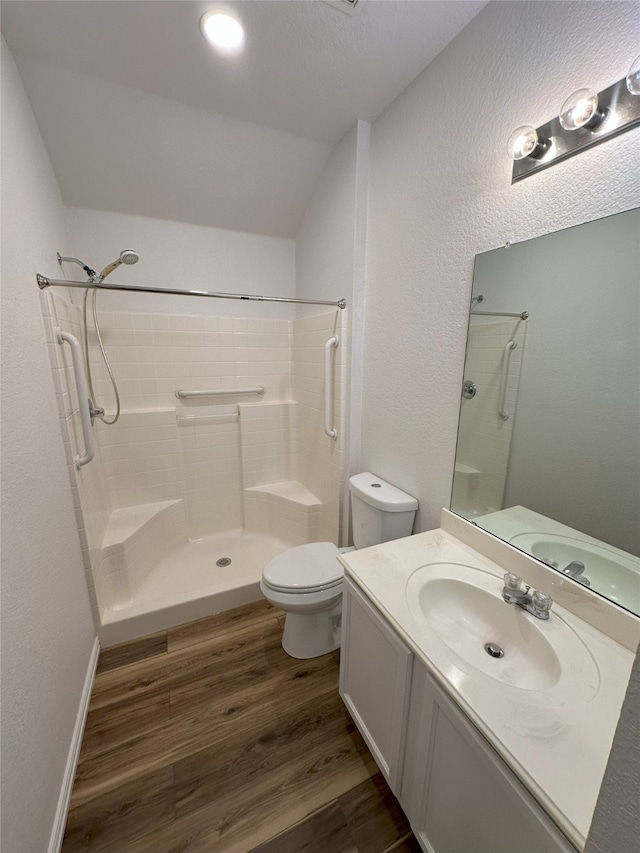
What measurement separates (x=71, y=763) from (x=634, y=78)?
253 cm

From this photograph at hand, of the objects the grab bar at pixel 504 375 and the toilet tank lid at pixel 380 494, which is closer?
the grab bar at pixel 504 375

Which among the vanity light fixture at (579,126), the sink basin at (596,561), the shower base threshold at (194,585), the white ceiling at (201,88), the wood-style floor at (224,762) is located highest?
the white ceiling at (201,88)

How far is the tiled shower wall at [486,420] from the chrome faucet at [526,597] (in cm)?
28

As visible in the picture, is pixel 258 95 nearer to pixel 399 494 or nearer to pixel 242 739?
pixel 399 494

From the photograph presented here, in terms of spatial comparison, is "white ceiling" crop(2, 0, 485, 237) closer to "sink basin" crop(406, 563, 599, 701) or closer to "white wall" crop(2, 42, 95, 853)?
"white wall" crop(2, 42, 95, 853)

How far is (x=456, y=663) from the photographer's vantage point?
0.78 meters

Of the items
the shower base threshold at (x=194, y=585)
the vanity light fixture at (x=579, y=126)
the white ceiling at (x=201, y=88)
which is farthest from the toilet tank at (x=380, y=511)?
the white ceiling at (x=201, y=88)

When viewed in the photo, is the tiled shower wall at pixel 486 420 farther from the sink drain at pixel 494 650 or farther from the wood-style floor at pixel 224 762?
the wood-style floor at pixel 224 762

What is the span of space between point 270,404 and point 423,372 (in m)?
1.36

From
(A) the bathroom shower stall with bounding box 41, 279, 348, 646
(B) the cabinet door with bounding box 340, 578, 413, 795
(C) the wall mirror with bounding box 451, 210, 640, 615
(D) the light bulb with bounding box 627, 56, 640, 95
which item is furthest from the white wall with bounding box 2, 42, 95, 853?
(D) the light bulb with bounding box 627, 56, 640, 95

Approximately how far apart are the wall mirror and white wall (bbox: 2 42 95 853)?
1457mm

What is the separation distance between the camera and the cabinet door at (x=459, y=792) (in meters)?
0.59

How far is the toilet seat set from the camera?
1479mm

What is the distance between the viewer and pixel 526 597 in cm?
93
